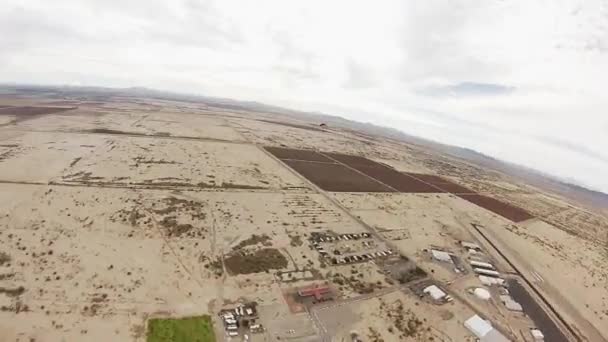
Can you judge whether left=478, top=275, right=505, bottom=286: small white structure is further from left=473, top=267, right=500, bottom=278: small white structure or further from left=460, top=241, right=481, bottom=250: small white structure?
left=460, top=241, right=481, bottom=250: small white structure

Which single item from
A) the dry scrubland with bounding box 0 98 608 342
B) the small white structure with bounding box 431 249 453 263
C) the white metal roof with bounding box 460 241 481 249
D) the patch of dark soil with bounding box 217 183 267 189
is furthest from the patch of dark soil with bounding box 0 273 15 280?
the white metal roof with bounding box 460 241 481 249

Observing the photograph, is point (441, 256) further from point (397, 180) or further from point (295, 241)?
point (397, 180)

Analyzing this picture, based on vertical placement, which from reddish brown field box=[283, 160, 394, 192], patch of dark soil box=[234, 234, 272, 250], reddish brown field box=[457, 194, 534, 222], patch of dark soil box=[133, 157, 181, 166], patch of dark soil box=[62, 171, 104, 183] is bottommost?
reddish brown field box=[457, 194, 534, 222]

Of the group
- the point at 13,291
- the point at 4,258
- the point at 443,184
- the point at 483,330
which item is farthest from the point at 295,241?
the point at 443,184

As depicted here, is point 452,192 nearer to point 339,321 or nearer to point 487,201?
point 487,201

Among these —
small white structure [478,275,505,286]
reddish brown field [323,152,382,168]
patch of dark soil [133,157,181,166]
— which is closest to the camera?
small white structure [478,275,505,286]

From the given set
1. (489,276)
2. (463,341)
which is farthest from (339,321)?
(489,276)

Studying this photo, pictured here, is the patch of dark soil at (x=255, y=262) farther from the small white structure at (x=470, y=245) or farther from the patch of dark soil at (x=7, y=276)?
the small white structure at (x=470, y=245)
